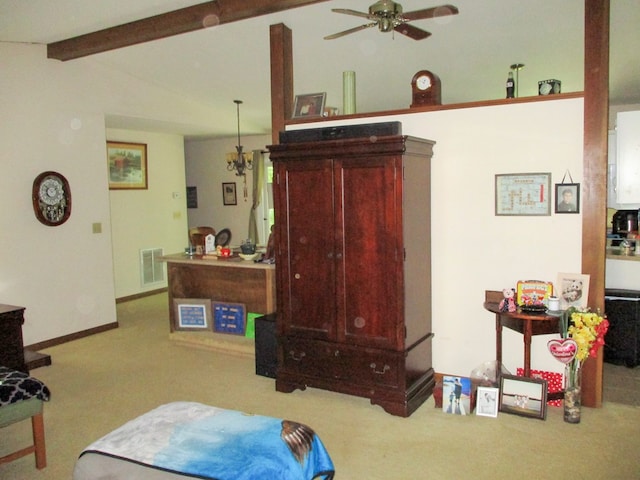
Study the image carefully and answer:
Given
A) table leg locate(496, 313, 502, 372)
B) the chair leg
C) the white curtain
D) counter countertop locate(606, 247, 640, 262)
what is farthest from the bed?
the white curtain

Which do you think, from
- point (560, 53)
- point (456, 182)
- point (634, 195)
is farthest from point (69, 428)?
point (560, 53)

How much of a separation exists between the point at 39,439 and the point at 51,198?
9.94ft

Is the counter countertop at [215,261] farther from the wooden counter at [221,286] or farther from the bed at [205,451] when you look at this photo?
the bed at [205,451]

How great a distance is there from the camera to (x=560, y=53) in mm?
4816

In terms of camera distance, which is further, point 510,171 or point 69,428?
point 510,171

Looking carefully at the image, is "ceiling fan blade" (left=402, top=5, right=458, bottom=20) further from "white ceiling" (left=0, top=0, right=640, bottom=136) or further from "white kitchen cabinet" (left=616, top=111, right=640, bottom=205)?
"white kitchen cabinet" (left=616, top=111, right=640, bottom=205)

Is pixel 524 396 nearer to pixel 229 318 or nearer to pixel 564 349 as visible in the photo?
pixel 564 349

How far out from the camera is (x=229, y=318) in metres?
5.12

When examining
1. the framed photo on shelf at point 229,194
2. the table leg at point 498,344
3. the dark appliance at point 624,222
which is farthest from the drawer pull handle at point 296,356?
the framed photo on shelf at point 229,194

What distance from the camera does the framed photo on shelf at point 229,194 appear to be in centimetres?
871

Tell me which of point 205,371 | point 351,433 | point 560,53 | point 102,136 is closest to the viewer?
point 351,433

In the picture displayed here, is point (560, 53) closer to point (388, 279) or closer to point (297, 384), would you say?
point (388, 279)

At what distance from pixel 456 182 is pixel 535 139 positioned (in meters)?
0.61

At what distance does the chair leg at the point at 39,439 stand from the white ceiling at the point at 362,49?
126 inches
